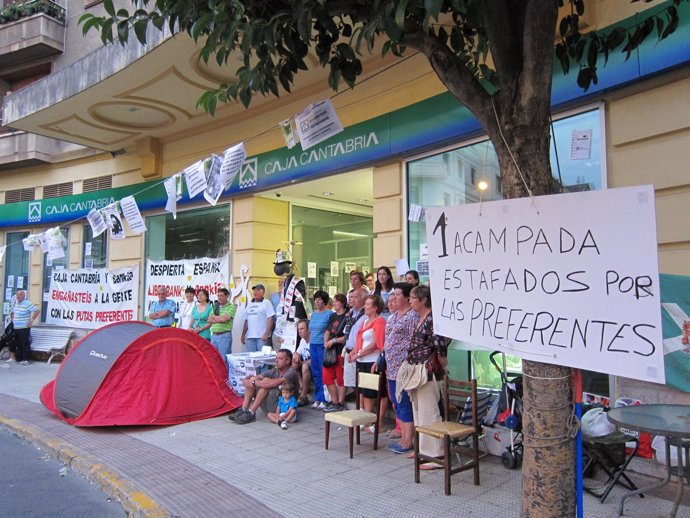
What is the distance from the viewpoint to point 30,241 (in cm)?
1260

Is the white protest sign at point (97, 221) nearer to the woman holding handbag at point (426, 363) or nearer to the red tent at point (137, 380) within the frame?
the red tent at point (137, 380)

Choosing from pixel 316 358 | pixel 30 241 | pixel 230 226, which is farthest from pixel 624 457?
pixel 30 241

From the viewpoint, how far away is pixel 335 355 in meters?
7.38

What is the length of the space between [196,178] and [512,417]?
579 centimetres

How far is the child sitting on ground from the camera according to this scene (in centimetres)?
707

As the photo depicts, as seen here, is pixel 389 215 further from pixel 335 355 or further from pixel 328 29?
pixel 328 29

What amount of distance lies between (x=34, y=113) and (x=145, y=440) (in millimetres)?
7840

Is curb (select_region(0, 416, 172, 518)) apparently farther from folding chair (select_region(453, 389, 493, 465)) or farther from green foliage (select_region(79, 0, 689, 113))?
green foliage (select_region(79, 0, 689, 113))

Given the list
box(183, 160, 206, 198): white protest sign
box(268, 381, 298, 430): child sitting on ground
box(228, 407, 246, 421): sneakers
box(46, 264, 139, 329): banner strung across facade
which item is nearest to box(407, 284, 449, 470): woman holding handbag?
box(268, 381, 298, 430): child sitting on ground

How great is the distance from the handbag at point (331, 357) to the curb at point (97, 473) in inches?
120

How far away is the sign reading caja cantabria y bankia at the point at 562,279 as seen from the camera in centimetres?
232

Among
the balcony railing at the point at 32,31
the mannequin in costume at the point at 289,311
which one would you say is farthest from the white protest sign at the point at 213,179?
the balcony railing at the point at 32,31

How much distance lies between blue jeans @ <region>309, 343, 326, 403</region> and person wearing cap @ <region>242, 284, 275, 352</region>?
5.67 feet

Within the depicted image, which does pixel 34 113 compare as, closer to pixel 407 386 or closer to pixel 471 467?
pixel 407 386
